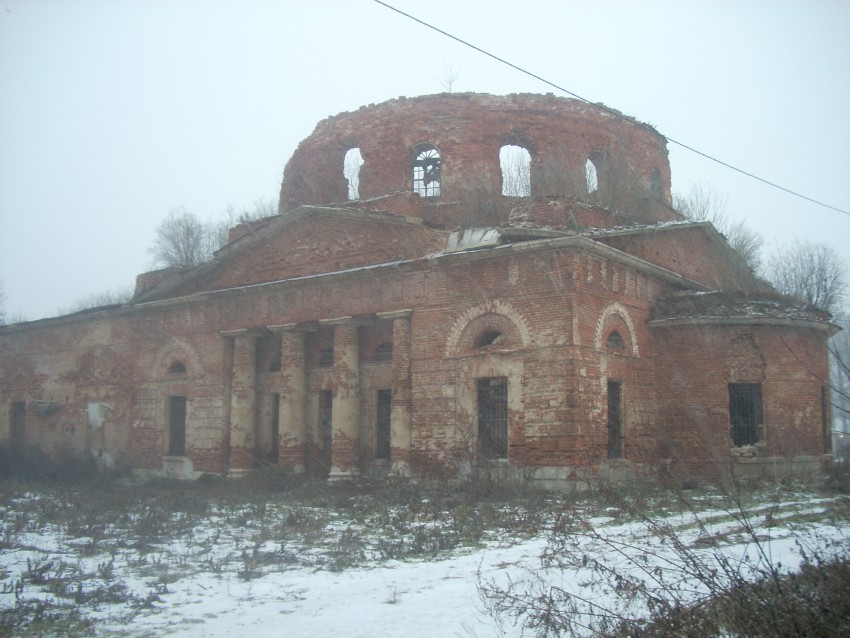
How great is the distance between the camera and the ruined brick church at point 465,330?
14875mm

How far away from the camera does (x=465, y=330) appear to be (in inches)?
612

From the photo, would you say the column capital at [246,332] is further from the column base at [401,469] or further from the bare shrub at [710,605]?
the bare shrub at [710,605]

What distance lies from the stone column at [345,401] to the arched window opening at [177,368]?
5.86m

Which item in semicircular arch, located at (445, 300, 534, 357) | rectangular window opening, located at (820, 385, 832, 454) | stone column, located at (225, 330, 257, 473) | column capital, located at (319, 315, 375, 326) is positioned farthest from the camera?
stone column, located at (225, 330, 257, 473)

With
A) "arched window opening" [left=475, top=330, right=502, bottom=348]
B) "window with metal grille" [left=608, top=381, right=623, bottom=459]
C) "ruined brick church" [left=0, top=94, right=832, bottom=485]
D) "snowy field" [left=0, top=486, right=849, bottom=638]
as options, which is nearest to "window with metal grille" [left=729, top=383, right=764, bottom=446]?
"ruined brick church" [left=0, top=94, right=832, bottom=485]

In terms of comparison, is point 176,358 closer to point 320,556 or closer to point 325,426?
point 325,426

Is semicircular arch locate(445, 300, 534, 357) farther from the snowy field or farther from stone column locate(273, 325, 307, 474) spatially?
stone column locate(273, 325, 307, 474)

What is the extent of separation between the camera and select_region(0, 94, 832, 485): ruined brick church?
14.9m

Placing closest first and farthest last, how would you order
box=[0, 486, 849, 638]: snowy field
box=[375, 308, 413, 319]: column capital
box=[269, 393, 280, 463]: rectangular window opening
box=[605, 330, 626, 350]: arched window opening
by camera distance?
box=[0, 486, 849, 638]: snowy field < box=[605, 330, 626, 350]: arched window opening < box=[375, 308, 413, 319]: column capital < box=[269, 393, 280, 463]: rectangular window opening

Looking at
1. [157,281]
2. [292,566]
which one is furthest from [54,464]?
[292,566]

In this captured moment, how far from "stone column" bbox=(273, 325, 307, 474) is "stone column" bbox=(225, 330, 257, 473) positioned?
1256 mm

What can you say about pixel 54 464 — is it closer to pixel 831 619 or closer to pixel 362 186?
pixel 362 186

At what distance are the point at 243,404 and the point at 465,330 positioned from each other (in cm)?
681

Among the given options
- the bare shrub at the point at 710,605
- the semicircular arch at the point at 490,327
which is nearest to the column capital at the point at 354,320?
the semicircular arch at the point at 490,327
